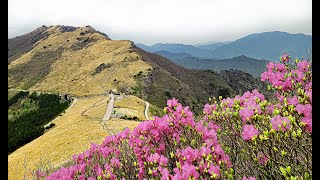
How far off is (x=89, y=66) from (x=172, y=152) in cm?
8632

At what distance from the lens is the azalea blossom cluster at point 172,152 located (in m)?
3.50

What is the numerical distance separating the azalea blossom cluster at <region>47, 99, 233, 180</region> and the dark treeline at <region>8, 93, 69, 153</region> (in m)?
33.8

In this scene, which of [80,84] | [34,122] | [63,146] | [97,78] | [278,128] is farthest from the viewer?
[80,84]

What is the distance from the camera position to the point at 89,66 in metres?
88.2

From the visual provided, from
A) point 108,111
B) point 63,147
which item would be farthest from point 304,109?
point 108,111

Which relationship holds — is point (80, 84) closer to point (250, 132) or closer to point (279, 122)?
point (250, 132)

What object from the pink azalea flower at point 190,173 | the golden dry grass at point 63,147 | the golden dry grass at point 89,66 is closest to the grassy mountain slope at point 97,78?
the golden dry grass at point 89,66

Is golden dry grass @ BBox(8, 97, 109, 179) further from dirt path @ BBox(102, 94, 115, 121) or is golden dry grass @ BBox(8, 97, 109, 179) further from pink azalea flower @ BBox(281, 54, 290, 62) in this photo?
pink azalea flower @ BBox(281, 54, 290, 62)

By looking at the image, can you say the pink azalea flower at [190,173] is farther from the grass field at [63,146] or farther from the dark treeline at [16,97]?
the dark treeline at [16,97]

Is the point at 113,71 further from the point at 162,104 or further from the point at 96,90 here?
the point at 162,104

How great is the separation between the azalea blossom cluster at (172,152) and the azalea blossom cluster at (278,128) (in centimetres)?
32

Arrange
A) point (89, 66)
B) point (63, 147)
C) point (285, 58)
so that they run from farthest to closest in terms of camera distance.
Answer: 1. point (89, 66)
2. point (63, 147)
3. point (285, 58)

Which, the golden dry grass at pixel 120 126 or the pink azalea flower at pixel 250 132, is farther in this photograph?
the golden dry grass at pixel 120 126

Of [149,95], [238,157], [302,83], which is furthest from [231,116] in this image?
[149,95]
